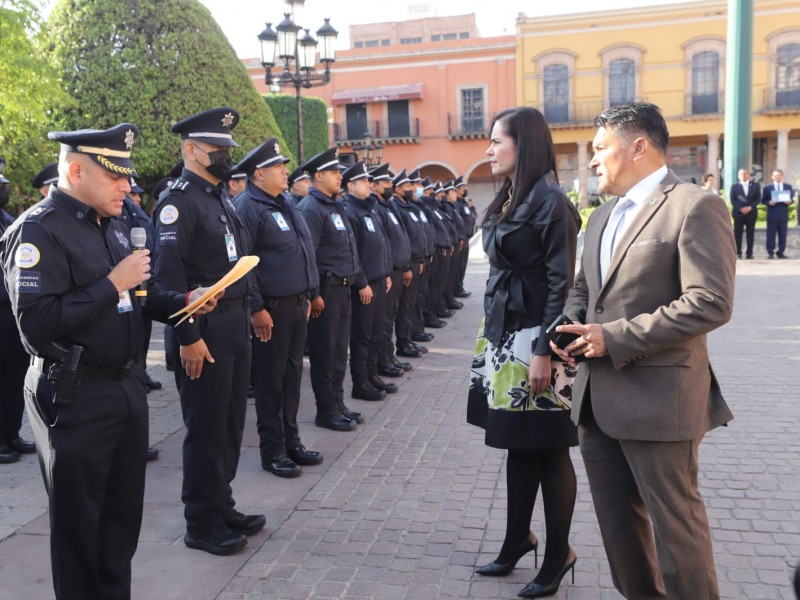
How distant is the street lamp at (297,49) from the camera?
1239cm

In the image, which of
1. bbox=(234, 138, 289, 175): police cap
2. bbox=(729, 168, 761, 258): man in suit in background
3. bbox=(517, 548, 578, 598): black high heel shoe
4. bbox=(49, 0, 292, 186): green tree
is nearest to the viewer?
bbox=(517, 548, 578, 598): black high heel shoe

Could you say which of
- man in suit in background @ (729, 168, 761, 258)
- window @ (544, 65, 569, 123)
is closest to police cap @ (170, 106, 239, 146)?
man in suit in background @ (729, 168, 761, 258)

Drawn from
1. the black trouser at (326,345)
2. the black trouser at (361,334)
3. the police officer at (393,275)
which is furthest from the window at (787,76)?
the black trouser at (326,345)

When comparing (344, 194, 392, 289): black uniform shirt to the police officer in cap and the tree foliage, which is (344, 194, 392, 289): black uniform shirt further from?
the tree foliage

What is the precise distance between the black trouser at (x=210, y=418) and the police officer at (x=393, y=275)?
3679 mm

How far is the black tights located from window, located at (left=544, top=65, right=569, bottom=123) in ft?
128

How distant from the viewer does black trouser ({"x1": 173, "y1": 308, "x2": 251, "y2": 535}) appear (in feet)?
13.0

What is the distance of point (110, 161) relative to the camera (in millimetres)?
2986

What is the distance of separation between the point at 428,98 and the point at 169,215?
40.2 m

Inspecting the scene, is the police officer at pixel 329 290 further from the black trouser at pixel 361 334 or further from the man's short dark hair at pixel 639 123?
the man's short dark hair at pixel 639 123

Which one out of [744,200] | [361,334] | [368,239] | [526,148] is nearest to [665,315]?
[526,148]

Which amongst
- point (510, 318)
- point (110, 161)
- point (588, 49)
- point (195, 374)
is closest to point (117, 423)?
point (195, 374)

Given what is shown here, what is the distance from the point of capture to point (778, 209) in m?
16.2

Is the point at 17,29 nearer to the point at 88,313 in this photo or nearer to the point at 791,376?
the point at 88,313
